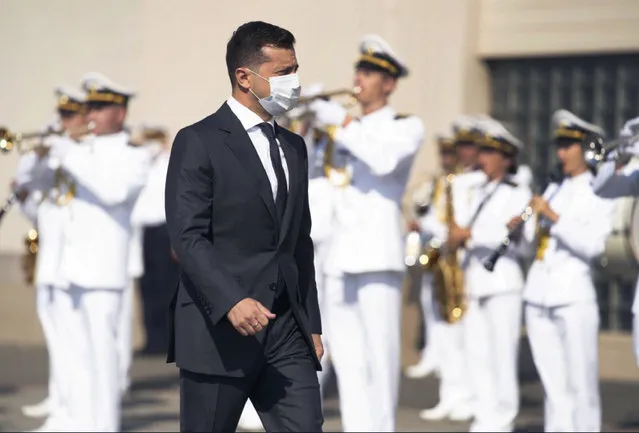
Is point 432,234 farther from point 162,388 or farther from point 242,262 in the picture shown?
point 242,262

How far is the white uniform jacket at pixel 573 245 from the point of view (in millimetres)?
9734

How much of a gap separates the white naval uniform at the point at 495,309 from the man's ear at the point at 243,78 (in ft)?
16.2

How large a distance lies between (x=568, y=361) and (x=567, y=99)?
590 cm

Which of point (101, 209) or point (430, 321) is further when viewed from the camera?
point (430, 321)

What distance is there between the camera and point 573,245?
9.75m

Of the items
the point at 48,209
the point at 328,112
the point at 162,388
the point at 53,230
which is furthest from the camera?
the point at 162,388

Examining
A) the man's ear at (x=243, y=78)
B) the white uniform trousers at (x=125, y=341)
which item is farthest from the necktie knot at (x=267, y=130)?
the white uniform trousers at (x=125, y=341)

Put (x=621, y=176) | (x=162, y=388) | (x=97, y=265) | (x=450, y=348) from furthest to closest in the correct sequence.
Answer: (x=162, y=388) → (x=450, y=348) → (x=97, y=265) → (x=621, y=176)

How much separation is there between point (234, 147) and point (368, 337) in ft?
12.7

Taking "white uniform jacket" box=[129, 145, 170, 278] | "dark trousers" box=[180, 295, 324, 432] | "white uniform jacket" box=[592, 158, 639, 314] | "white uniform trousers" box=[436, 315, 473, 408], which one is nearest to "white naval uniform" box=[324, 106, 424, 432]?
"white uniform jacket" box=[592, 158, 639, 314]

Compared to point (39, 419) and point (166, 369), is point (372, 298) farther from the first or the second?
point (166, 369)

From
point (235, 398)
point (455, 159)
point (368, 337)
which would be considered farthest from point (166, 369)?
point (235, 398)

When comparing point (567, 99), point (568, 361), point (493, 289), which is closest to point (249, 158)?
point (568, 361)

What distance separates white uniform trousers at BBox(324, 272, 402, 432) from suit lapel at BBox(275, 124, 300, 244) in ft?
11.7
